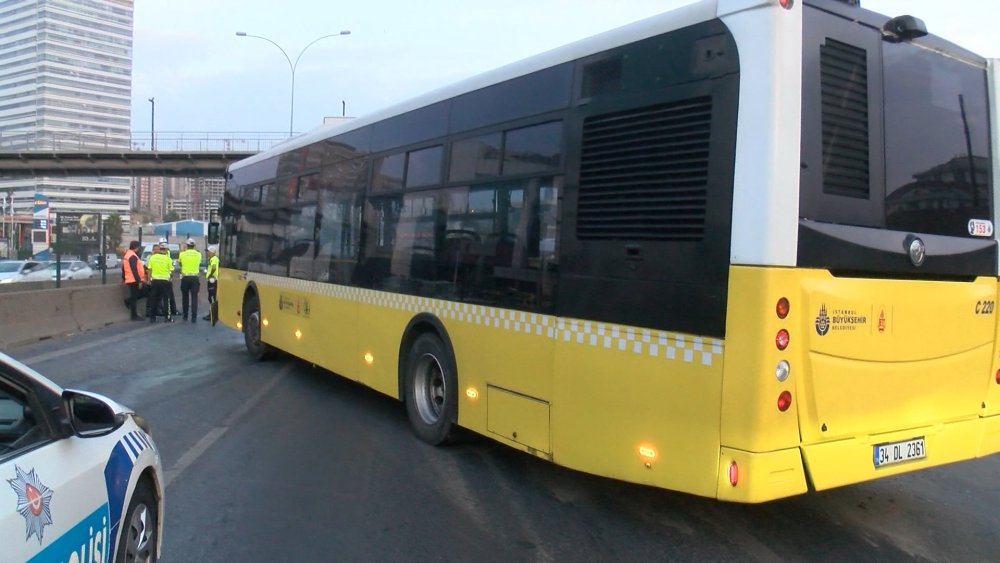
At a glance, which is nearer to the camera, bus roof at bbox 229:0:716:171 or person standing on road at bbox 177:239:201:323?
bus roof at bbox 229:0:716:171

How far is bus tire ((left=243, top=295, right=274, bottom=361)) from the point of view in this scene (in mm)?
11648

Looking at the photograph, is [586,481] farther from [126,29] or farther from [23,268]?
[126,29]

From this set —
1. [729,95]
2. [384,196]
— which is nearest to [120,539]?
[729,95]

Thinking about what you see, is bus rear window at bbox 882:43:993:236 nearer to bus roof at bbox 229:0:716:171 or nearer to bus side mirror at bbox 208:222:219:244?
bus roof at bbox 229:0:716:171

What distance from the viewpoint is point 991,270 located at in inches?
189

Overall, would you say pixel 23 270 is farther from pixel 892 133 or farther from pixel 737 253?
pixel 892 133

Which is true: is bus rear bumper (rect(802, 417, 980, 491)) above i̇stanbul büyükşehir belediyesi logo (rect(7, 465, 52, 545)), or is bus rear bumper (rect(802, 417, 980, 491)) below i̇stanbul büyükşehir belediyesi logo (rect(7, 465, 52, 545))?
below

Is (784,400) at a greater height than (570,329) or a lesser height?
lesser

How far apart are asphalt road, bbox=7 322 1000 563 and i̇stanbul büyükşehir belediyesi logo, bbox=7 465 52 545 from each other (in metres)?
1.95

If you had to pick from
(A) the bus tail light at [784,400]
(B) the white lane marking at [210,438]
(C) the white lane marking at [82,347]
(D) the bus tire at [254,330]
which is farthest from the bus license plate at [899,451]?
(C) the white lane marking at [82,347]

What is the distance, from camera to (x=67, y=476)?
256 centimetres

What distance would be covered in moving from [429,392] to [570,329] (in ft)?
8.13

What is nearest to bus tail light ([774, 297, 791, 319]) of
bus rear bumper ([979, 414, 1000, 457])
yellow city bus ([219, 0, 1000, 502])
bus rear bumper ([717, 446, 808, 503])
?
yellow city bus ([219, 0, 1000, 502])

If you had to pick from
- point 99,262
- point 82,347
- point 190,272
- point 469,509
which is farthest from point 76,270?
point 469,509
